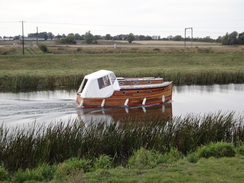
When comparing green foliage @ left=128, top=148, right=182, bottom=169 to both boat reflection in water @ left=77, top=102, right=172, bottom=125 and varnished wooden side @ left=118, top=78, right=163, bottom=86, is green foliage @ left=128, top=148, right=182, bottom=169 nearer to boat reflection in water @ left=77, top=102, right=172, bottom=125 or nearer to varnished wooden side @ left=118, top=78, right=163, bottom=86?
boat reflection in water @ left=77, top=102, right=172, bottom=125

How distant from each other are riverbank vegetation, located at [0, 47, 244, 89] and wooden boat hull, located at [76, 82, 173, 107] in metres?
10.8

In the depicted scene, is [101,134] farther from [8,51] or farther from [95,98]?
[8,51]

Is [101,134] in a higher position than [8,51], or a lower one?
lower

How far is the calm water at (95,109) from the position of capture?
73.2 ft

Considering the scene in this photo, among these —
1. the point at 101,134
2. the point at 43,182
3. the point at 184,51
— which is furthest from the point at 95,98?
the point at 184,51

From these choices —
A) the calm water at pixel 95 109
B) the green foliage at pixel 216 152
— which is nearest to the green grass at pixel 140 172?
the green foliage at pixel 216 152

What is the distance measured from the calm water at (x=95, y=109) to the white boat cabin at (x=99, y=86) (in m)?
1.06

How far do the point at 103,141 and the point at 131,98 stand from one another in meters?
13.2

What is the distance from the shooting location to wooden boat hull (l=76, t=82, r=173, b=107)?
82.4 ft

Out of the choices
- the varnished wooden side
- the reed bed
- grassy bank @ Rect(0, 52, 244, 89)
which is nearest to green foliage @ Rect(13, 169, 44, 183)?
the reed bed

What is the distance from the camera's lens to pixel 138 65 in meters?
53.9

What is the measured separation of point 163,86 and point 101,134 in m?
14.1

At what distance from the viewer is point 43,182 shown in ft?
31.0

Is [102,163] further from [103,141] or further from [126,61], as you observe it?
[126,61]
